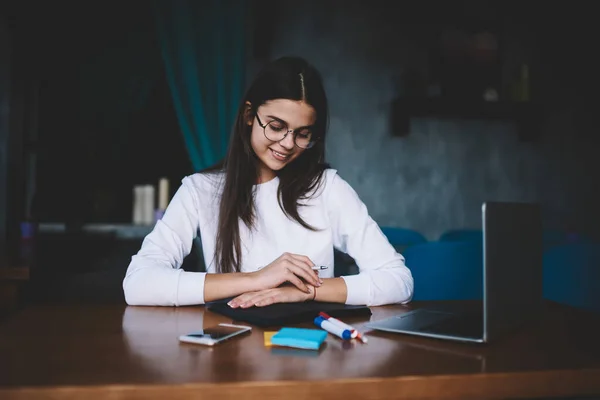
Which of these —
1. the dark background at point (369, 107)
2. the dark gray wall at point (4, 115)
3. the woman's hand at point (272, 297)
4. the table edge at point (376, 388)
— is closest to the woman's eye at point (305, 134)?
the woman's hand at point (272, 297)

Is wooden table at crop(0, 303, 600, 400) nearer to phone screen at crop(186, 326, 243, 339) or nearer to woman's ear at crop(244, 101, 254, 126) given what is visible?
phone screen at crop(186, 326, 243, 339)

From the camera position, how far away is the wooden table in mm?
662

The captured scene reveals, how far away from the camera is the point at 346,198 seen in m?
1.76

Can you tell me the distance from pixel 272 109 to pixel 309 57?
2.36m

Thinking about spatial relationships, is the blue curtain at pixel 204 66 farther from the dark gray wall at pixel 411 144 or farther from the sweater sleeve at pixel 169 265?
the sweater sleeve at pixel 169 265

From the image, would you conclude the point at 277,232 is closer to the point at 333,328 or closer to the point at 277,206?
the point at 277,206

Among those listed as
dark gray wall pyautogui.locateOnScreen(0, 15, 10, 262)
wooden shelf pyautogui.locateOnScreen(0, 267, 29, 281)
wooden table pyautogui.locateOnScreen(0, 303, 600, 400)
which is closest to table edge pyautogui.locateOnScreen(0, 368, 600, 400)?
wooden table pyautogui.locateOnScreen(0, 303, 600, 400)

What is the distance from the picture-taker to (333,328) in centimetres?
94

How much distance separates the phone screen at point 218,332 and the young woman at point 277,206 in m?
0.42

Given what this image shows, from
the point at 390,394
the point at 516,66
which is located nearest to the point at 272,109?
the point at 390,394

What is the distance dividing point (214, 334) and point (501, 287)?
499mm

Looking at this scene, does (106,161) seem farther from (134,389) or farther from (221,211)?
(134,389)

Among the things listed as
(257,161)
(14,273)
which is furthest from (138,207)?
(257,161)

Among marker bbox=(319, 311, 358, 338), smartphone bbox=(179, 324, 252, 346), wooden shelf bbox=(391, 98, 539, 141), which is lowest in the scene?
smartphone bbox=(179, 324, 252, 346)
